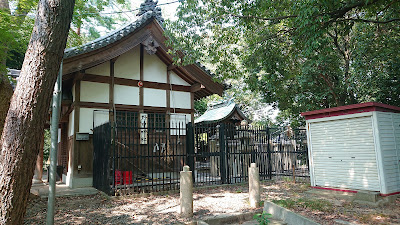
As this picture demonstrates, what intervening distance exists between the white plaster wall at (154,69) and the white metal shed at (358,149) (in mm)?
6519

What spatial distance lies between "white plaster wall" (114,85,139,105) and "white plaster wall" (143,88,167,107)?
392 millimetres

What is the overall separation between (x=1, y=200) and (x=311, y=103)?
14.9m

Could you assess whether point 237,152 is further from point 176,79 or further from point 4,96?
point 4,96

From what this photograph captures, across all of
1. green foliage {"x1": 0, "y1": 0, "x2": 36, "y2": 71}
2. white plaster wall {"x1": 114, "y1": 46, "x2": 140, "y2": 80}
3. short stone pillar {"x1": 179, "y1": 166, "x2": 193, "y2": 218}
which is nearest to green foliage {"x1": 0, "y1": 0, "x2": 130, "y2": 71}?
green foliage {"x1": 0, "y1": 0, "x2": 36, "y2": 71}

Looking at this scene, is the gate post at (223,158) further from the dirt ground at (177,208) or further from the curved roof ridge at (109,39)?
the curved roof ridge at (109,39)

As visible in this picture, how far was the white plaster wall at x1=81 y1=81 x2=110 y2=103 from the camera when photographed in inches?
389

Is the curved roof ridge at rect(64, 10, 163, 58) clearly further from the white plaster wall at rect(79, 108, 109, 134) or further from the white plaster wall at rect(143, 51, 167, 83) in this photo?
the white plaster wall at rect(79, 108, 109, 134)

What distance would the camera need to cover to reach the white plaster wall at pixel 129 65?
1086 centimetres

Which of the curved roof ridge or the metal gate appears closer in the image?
the curved roof ridge

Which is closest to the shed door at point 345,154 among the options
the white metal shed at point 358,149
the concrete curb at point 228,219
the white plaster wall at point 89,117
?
the white metal shed at point 358,149

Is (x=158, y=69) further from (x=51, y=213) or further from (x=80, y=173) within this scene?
(x=51, y=213)

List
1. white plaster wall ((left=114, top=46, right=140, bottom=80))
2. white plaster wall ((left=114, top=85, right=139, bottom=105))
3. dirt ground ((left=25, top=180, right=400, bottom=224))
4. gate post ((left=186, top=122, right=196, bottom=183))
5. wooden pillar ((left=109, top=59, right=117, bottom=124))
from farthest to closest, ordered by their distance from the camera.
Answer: white plaster wall ((left=114, top=46, right=140, bottom=80)) → white plaster wall ((left=114, top=85, right=139, bottom=105)) → wooden pillar ((left=109, top=59, right=117, bottom=124)) → gate post ((left=186, top=122, right=196, bottom=183)) → dirt ground ((left=25, top=180, right=400, bottom=224))

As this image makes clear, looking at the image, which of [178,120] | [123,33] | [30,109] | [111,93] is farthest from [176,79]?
[30,109]

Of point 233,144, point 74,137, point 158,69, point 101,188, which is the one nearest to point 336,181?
point 233,144
